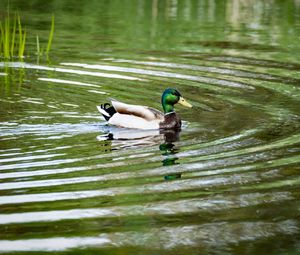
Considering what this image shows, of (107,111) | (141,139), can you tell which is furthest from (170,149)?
(107,111)

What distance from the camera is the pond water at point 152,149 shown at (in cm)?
721

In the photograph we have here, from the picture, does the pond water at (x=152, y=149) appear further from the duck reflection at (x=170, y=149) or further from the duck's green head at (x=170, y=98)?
the duck's green head at (x=170, y=98)

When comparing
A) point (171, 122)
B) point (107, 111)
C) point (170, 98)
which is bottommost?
point (171, 122)

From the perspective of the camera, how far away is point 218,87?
628 inches

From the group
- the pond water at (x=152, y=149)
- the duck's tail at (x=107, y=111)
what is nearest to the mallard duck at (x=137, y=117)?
the duck's tail at (x=107, y=111)

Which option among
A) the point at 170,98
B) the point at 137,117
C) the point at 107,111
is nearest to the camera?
the point at 137,117

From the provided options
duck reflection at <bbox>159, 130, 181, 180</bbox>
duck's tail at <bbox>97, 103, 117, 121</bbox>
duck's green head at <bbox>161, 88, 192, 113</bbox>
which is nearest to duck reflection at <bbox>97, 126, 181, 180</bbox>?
duck reflection at <bbox>159, 130, 181, 180</bbox>

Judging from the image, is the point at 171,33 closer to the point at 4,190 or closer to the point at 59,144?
the point at 59,144

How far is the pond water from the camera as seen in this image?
7215 millimetres

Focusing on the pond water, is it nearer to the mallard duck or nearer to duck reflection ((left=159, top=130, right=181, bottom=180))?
duck reflection ((left=159, top=130, right=181, bottom=180))

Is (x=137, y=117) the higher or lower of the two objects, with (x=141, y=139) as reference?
higher

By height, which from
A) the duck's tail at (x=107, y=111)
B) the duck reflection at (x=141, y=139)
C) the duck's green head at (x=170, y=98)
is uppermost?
the duck's green head at (x=170, y=98)

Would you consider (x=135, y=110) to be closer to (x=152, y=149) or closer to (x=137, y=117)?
(x=137, y=117)

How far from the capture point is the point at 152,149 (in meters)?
11.2
